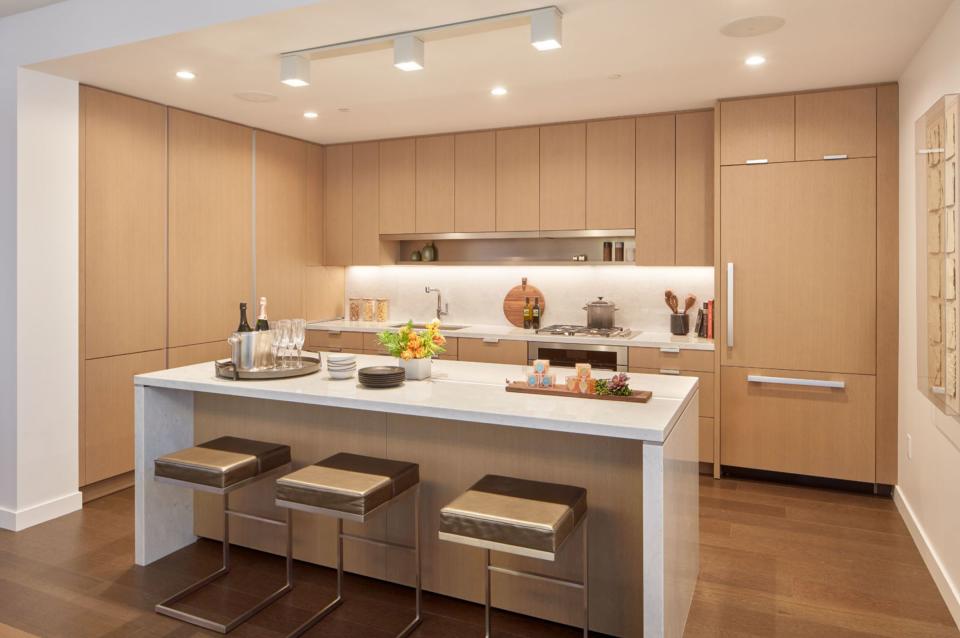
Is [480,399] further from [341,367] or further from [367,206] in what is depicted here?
[367,206]

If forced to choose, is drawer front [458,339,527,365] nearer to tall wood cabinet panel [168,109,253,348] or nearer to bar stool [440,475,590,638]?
tall wood cabinet panel [168,109,253,348]

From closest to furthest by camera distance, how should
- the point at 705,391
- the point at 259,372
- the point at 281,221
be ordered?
the point at 259,372
the point at 705,391
the point at 281,221

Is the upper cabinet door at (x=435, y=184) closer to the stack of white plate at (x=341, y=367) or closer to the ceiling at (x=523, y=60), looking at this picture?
the ceiling at (x=523, y=60)

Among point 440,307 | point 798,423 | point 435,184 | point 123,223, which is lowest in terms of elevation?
point 798,423

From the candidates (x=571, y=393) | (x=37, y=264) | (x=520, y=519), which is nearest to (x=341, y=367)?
(x=571, y=393)

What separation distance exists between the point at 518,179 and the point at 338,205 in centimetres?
182

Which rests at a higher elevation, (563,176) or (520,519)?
(563,176)

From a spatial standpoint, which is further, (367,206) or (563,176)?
(367,206)

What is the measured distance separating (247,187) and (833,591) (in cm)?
478

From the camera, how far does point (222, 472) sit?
109 inches

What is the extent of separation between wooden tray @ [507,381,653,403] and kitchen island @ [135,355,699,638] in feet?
0.19

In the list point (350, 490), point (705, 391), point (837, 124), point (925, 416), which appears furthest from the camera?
point (705, 391)

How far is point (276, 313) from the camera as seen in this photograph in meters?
5.77

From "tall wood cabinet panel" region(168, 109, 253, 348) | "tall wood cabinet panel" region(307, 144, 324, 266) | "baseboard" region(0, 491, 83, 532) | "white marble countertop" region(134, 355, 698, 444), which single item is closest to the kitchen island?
"white marble countertop" region(134, 355, 698, 444)
